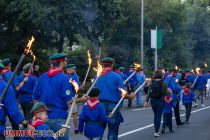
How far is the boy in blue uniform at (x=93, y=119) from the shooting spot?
9.09m

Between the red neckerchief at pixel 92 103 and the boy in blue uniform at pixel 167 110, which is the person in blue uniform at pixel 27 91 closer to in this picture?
the boy in blue uniform at pixel 167 110

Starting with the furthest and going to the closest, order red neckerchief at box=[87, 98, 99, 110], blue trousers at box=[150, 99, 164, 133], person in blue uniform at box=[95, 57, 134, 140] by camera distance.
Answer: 1. blue trousers at box=[150, 99, 164, 133]
2. person in blue uniform at box=[95, 57, 134, 140]
3. red neckerchief at box=[87, 98, 99, 110]

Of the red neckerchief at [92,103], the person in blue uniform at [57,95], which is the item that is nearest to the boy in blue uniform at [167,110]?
the red neckerchief at [92,103]

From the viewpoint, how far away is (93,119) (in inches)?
360

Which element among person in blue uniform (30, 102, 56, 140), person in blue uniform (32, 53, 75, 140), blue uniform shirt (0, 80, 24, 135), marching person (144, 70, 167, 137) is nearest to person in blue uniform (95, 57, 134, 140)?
person in blue uniform (32, 53, 75, 140)

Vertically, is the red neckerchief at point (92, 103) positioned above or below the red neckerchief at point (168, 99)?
above

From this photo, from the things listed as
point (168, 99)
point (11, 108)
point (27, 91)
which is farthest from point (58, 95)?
point (168, 99)

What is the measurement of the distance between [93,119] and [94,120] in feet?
0.08

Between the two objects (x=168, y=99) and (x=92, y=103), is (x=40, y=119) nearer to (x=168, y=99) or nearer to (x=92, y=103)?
(x=92, y=103)

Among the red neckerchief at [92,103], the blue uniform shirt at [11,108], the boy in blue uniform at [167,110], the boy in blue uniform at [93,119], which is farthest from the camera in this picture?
the boy in blue uniform at [167,110]

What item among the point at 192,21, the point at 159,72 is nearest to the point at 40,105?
the point at 159,72

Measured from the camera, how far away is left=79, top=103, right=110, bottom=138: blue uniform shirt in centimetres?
909

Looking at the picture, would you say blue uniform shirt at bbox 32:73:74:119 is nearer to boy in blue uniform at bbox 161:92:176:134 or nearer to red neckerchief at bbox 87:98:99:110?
red neckerchief at bbox 87:98:99:110

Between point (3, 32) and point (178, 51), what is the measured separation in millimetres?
23204
